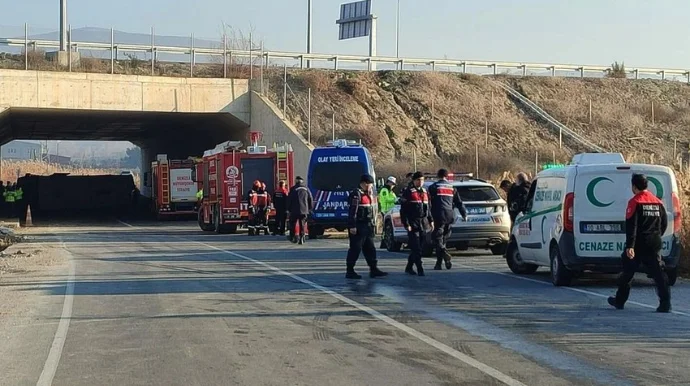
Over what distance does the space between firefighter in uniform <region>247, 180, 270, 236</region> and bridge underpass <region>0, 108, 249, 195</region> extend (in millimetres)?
14484

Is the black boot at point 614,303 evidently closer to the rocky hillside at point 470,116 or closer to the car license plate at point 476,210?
the car license plate at point 476,210

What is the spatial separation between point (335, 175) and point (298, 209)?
285 cm

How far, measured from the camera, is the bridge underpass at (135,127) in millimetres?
46344

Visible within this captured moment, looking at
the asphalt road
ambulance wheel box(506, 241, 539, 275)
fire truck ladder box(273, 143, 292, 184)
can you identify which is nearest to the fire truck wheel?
fire truck ladder box(273, 143, 292, 184)

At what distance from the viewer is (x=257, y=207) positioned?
3203 cm

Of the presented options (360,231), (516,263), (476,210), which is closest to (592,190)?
(516,263)

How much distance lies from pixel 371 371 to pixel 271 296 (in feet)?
18.7

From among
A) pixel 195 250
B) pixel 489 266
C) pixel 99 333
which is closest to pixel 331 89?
pixel 195 250

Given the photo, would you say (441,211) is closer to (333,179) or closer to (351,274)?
(351,274)

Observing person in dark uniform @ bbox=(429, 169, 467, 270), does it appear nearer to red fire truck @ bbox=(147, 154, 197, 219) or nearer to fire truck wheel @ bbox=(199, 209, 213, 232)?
fire truck wheel @ bbox=(199, 209, 213, 232)

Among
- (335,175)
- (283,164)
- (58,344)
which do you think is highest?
(283,164)

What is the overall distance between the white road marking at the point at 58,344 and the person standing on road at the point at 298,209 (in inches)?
437

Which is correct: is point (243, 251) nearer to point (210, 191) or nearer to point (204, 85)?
point (210, 191)

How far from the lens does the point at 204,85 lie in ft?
148
